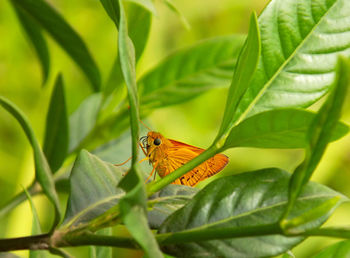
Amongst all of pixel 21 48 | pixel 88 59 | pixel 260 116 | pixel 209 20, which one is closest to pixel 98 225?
pixel 260 116

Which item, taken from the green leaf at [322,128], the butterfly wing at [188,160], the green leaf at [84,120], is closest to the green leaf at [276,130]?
the green leaf at [322,128]

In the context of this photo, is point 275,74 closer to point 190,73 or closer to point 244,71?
point 244,71

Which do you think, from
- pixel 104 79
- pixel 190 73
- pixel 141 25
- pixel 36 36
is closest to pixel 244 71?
pixel 141 25

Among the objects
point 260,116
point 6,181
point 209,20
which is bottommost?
point 260,116

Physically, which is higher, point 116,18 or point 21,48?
point 21,48

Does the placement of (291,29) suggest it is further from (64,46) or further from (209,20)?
(209,20)

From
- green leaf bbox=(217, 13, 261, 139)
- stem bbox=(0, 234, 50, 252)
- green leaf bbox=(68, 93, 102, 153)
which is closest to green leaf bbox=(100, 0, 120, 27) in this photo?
green leaf bbox=(217, 13, 261, 139)
